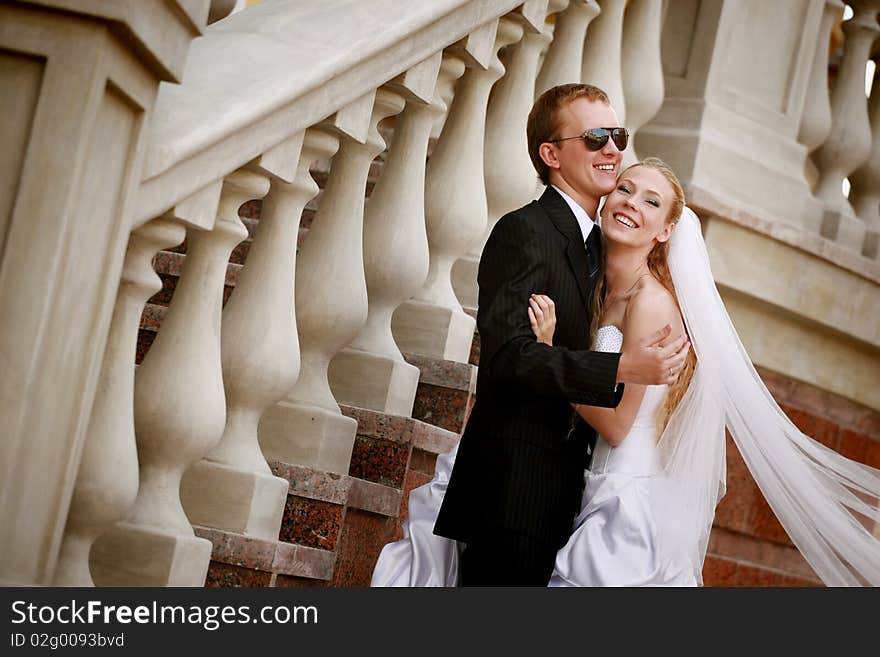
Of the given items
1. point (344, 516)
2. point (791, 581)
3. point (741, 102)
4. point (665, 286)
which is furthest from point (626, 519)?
point (741, 102)

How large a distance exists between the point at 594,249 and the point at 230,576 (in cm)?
122

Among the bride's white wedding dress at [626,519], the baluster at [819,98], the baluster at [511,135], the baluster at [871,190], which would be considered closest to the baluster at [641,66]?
the baluster at [511,135]

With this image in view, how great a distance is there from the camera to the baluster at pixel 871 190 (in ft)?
20.4

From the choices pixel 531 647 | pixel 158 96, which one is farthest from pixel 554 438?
pixel 158 96

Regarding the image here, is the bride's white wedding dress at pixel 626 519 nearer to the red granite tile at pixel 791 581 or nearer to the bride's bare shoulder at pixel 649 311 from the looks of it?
the bride's bare shoulder at pixel 649 311

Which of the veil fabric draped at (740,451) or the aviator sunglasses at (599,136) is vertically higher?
the aviator sunglasses at (599,136)

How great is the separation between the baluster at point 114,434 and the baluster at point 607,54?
249cm

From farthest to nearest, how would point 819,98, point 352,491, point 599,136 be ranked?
point 819,98, point 352,491, point 599,136

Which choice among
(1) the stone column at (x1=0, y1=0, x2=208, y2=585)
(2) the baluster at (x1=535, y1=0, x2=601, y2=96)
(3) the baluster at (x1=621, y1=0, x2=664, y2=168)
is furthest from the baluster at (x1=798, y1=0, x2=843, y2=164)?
(1) the stone column at (x1=0, y1=0, x2=208, y2=585)

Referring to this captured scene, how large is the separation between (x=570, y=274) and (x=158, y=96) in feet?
3.68

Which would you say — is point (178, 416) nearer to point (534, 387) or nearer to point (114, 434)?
point (114, 434)

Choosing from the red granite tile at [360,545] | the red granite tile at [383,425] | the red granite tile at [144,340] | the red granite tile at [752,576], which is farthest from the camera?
the red granite tile at [752,576]

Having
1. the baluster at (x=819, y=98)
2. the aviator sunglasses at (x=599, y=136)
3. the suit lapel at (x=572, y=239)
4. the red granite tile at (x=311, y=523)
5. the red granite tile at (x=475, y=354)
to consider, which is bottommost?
the red granite tile at (x=311, y=523)

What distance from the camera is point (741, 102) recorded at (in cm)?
596
